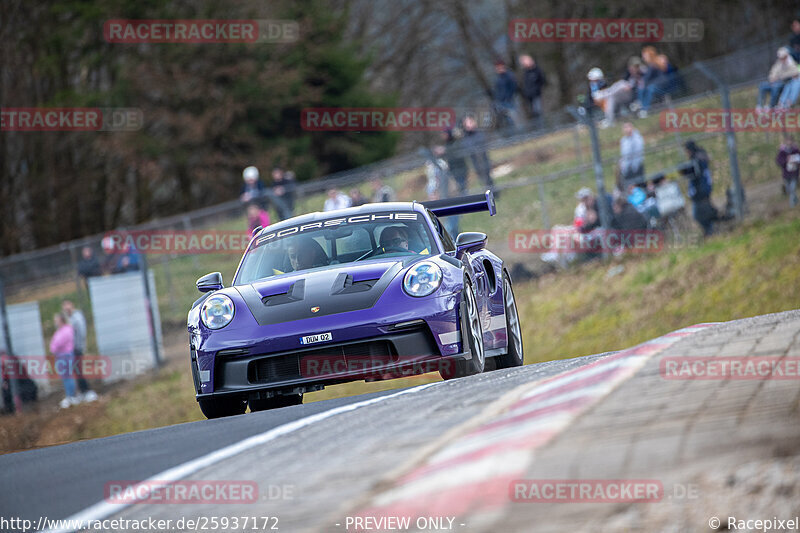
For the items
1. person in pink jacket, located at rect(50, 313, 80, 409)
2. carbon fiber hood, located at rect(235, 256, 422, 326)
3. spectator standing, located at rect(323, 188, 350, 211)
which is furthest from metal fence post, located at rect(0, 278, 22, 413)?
carbon fiber hood, located at rect(235, 256, 422, 326)

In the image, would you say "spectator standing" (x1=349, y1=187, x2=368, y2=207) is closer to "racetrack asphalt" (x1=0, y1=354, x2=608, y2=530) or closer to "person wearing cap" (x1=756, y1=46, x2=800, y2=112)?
"person wearing cap" (x1=756, y1=46, x2=800, y2=112)

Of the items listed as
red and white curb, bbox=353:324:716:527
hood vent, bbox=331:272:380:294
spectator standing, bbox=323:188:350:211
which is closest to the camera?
red and white curb, bbox=353:324:716:527

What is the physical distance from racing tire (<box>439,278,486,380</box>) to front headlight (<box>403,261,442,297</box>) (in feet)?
0.83

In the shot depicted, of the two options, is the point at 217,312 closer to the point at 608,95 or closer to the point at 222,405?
the point at 222,405

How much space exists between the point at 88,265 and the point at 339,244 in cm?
1389

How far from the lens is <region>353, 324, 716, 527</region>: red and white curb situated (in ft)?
11.1

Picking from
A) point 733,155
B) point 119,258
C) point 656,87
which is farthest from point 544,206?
point 119,258

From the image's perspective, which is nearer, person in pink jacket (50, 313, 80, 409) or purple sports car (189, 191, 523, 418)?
purple sports car (189, 191, 523, 418)

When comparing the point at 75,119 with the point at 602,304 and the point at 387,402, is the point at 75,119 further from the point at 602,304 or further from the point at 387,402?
the point at 387,402

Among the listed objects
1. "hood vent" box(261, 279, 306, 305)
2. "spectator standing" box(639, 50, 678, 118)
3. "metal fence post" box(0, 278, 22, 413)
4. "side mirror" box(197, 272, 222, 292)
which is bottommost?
"metal fence post" box(0, 278, 22, 413)

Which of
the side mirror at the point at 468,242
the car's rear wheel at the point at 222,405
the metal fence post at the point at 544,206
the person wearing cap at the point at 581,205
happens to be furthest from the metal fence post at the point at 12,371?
the side mirror at the point at 468,242

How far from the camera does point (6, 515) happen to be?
4.73 meters

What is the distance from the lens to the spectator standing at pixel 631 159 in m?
18.6

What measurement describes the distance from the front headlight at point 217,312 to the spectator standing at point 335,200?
1259 cm
